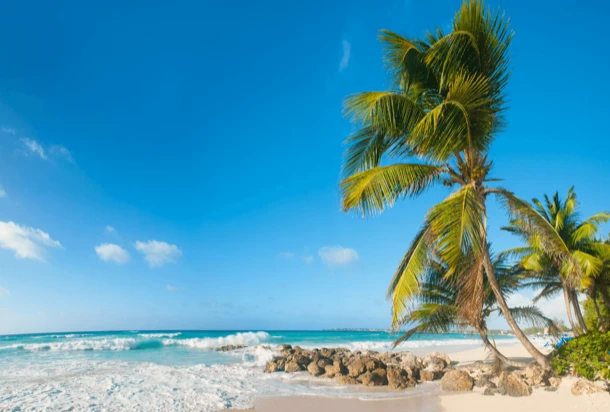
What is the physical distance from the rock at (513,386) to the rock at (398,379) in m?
2.90

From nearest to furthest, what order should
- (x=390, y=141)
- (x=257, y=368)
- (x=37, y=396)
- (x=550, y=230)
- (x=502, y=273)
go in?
(x=550, y=230) → (x=390, y=141) → (x=37, y=396) → (x=502, y=273) → (x=257, y=368)

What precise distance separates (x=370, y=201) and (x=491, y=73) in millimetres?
3844

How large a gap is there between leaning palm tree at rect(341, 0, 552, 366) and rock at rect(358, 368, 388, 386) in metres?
4.76

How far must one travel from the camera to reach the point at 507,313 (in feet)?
25.7

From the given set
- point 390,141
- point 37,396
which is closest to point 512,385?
point 390,141

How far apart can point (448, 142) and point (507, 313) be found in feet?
13.0

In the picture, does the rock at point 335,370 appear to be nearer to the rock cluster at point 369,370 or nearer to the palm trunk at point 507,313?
the rock cluster at point 369,370

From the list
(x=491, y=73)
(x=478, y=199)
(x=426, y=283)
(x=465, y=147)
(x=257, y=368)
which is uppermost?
(x=491, y=73)

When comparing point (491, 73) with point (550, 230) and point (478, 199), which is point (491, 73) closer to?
point (478, 199)

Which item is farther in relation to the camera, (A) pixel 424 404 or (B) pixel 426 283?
(B) pixel 426 283

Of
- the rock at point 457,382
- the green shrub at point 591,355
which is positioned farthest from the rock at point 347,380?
the green shrub at point 591,355

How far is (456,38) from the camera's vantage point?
23.9 ft

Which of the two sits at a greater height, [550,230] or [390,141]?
[390,141]

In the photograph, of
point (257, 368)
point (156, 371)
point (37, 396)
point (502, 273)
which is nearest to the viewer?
point (37, 396)
